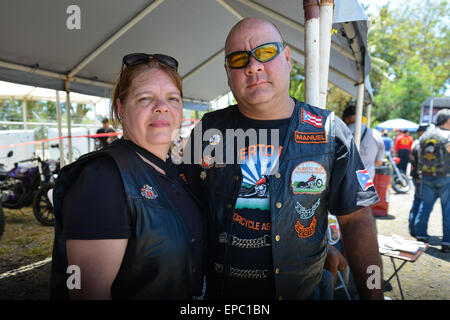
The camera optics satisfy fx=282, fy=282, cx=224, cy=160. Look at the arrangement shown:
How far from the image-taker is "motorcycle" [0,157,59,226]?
5355 millimetres

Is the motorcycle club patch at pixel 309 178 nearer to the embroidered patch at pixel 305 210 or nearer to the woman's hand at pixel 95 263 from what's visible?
the embroidered patch at pixel 305 210

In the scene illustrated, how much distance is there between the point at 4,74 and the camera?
354 centimetres

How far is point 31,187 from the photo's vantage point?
226 inches

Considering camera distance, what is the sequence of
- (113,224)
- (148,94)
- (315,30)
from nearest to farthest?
1. (113,224)
2. (148,94)
3. (315,30)

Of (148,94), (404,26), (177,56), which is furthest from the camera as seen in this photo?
(404,26)

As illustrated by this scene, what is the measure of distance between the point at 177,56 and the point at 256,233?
14.4ft

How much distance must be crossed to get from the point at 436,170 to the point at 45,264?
6195mm

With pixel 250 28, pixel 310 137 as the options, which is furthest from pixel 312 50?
pixel 310 137

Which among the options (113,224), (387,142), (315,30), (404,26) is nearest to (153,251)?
(113,224)

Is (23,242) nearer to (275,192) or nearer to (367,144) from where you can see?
(275,192)

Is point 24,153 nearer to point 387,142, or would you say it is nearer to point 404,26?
point 387,142

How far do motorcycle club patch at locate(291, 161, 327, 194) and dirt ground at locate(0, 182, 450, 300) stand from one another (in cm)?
269

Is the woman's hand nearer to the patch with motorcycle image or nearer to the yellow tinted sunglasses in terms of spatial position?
the patch with motorcycle image

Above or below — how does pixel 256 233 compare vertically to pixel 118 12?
below
